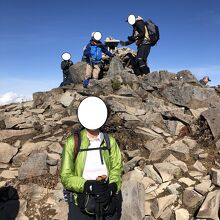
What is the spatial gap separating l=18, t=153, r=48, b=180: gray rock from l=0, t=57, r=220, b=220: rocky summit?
3 centimetres

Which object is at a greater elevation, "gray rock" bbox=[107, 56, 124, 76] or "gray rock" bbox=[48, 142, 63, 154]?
"gray rock" bbox=[107, 56, 124, 76]

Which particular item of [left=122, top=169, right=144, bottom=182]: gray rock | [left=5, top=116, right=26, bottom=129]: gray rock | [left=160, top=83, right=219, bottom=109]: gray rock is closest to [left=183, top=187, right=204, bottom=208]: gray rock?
[left=122, top=169, right=144, bottom=182]: gray rock

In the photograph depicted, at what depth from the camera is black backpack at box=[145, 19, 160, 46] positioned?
19344 mm

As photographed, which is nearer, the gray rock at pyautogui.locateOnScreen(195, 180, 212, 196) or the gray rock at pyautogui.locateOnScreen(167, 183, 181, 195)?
the gray rock at pyautogui.locateOnScreen(195, 180, 212, 196)

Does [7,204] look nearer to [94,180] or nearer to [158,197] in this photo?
[158,197]

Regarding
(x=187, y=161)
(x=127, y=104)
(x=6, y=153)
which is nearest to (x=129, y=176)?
(x=187, y=161)

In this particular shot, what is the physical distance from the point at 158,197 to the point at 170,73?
41.0 feet

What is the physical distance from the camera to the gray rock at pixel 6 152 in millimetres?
12012

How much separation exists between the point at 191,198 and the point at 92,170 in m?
4.93

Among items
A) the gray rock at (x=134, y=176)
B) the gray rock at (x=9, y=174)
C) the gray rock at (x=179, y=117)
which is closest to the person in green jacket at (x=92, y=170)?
the gray rock at (x=134, y=176)

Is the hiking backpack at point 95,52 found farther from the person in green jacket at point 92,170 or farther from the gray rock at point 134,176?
the person in green jacket at point 92,170

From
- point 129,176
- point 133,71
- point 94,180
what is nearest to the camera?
point 94,180

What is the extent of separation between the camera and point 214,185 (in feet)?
30.7

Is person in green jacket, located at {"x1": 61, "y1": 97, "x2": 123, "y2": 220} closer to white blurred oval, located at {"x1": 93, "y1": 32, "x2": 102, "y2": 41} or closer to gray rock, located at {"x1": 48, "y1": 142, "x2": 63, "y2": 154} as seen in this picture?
gray rock, located at {"x1": 48, "y1": 142, "x2": 63, "y2": 154}
